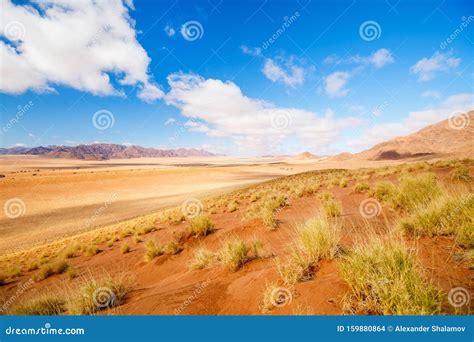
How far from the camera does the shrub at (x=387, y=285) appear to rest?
2.72 meters

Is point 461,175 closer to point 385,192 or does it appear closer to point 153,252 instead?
point 385,192

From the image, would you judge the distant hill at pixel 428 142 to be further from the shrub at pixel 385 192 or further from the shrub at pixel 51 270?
the shrub at pixel 51 270

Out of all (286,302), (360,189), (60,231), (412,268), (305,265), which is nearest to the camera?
(412,268)

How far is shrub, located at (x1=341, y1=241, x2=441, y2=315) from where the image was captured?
272cm

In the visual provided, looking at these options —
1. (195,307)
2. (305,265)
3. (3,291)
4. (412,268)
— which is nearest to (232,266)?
(195,307)

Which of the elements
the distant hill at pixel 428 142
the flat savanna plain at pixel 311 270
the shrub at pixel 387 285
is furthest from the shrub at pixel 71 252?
the distant hill at pixel 428 142

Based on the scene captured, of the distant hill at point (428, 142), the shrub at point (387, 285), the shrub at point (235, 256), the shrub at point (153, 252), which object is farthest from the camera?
the distant hill at point (428, 142)

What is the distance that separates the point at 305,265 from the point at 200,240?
5.60 m

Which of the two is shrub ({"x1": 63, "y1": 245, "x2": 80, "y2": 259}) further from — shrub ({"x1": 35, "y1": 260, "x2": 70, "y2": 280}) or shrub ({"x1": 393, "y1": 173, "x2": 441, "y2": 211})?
shrub ({"x1": 393, "y1": 173, "x2": 441, "y2": 211})

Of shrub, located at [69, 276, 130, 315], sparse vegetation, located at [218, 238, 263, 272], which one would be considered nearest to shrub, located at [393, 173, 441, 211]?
sparse vegetation, located at [218, 238, 263, 272]

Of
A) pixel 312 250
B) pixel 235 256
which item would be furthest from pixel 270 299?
pixel 235 256

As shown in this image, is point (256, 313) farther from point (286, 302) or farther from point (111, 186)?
point (111, 186)

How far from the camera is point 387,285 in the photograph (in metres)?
2.91

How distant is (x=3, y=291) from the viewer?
360 inches
